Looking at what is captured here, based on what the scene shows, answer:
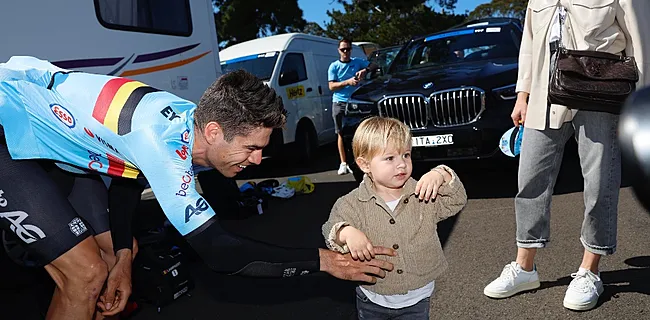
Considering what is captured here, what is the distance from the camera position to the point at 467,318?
3.14 m

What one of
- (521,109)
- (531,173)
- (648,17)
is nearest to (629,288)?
(531,173)

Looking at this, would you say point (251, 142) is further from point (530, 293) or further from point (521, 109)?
point (530, 293)

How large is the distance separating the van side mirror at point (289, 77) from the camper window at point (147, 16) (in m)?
2.50

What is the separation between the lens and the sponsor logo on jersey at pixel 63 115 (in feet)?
7.93

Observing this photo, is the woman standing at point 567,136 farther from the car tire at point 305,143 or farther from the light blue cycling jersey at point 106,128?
the car tire at point 305,143

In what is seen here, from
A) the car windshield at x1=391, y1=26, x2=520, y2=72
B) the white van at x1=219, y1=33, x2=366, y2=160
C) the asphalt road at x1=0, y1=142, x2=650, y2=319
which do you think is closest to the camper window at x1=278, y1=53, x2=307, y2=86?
the white van at x1=219, y1=33, x2=366, y2=160

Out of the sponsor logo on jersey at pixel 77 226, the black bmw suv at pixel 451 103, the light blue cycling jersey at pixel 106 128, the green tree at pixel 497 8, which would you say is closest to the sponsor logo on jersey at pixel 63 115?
the light blue cycling jersey at pixel 106 128

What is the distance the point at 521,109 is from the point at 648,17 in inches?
32.3

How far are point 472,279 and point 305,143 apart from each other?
5.80m

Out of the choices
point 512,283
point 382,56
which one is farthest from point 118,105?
point 382,56

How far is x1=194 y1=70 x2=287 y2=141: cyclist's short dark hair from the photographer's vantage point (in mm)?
2230

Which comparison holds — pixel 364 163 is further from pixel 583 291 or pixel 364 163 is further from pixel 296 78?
pixel 296 78

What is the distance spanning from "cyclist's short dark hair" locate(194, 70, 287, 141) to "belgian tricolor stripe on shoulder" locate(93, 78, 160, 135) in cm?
27

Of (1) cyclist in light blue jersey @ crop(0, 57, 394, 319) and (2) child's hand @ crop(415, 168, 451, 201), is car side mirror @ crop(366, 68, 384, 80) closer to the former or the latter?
(1) cyclist in light blue jersey @ crop(0, 57, 394, 319)
